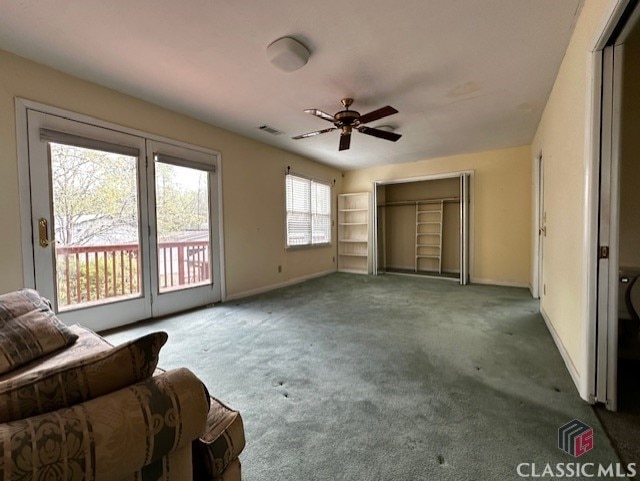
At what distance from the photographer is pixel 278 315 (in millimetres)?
3438

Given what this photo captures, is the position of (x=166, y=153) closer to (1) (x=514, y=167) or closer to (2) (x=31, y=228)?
(2) (x=31, y=228)

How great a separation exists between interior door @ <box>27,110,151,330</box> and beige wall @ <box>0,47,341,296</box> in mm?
143

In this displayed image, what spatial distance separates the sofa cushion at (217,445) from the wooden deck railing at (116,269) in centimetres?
271

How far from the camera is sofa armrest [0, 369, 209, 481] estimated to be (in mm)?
564

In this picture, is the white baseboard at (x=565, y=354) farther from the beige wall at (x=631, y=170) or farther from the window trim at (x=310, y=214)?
the window trim at (x=310, y=214)

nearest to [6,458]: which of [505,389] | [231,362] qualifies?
[231,362]

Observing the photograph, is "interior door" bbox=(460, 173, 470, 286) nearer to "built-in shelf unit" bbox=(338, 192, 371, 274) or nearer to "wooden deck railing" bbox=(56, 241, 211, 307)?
"built-in shelf unit" bbox=(338, 192, 371, 274)

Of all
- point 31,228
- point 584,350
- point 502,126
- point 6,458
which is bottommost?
point 584,350

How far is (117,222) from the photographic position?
118 inches

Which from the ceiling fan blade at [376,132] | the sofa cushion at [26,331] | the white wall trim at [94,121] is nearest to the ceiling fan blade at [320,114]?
the ceiling fan blade at [376,132]

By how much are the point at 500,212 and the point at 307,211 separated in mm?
3597

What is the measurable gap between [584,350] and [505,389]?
20.5 inches

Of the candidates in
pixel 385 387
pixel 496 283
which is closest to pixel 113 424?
pixel 385 387

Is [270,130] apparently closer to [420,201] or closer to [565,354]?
[420,201]
